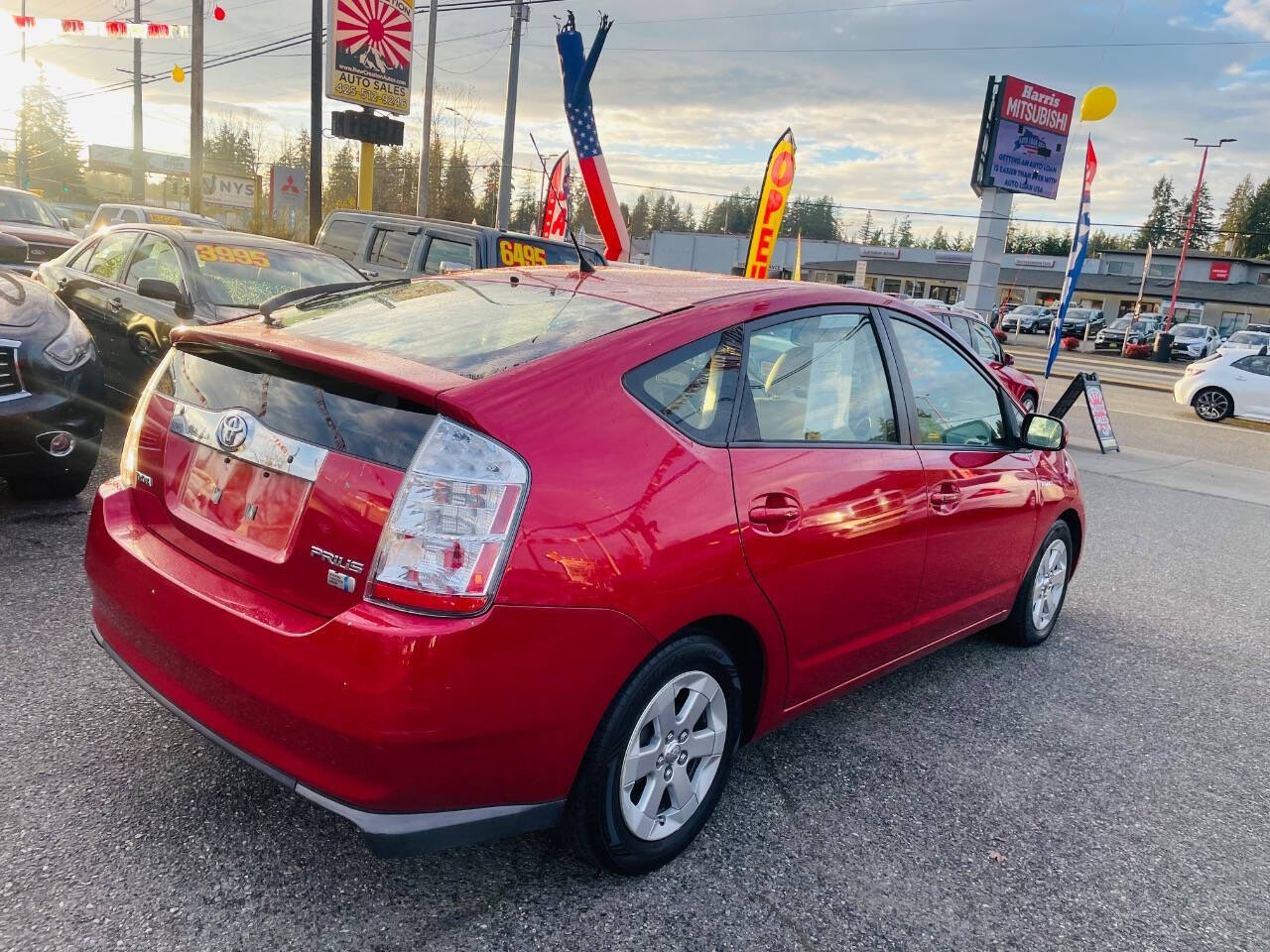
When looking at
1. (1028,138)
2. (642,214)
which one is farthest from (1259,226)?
(1028,138)

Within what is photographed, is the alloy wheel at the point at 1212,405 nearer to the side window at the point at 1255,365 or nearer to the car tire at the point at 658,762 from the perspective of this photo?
the side window at the point at 1255,365

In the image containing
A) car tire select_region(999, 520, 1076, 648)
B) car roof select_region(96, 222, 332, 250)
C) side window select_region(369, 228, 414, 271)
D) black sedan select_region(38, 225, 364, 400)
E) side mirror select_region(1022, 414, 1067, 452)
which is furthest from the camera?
side window select_region(369, 228, 414, 271)

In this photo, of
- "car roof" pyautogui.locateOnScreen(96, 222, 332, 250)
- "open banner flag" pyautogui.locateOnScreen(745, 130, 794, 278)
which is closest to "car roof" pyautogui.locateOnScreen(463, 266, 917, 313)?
"car roof" pyautogui.locateOnScreen(96, 222, 332, 250)

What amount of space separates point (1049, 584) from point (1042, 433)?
1047 mm

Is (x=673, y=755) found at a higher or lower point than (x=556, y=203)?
lower

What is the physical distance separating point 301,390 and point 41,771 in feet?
4.89

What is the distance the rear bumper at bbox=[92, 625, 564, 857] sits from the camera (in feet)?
6.59

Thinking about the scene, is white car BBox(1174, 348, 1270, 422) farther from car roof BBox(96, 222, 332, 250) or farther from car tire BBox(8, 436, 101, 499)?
car tire BBox(8, 436, 101, 499)

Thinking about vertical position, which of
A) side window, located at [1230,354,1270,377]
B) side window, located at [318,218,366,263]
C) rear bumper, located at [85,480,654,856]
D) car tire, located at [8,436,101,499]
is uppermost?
side window, located at [318,218,366,263]

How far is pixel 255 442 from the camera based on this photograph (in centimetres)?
227

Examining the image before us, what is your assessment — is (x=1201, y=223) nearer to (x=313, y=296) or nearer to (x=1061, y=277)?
(x=1061, y=277)

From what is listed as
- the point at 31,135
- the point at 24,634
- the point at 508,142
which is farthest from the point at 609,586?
the point at 31,135

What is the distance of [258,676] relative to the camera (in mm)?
2104

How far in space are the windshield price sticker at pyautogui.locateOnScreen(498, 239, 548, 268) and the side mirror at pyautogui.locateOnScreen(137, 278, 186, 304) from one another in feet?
13.0
